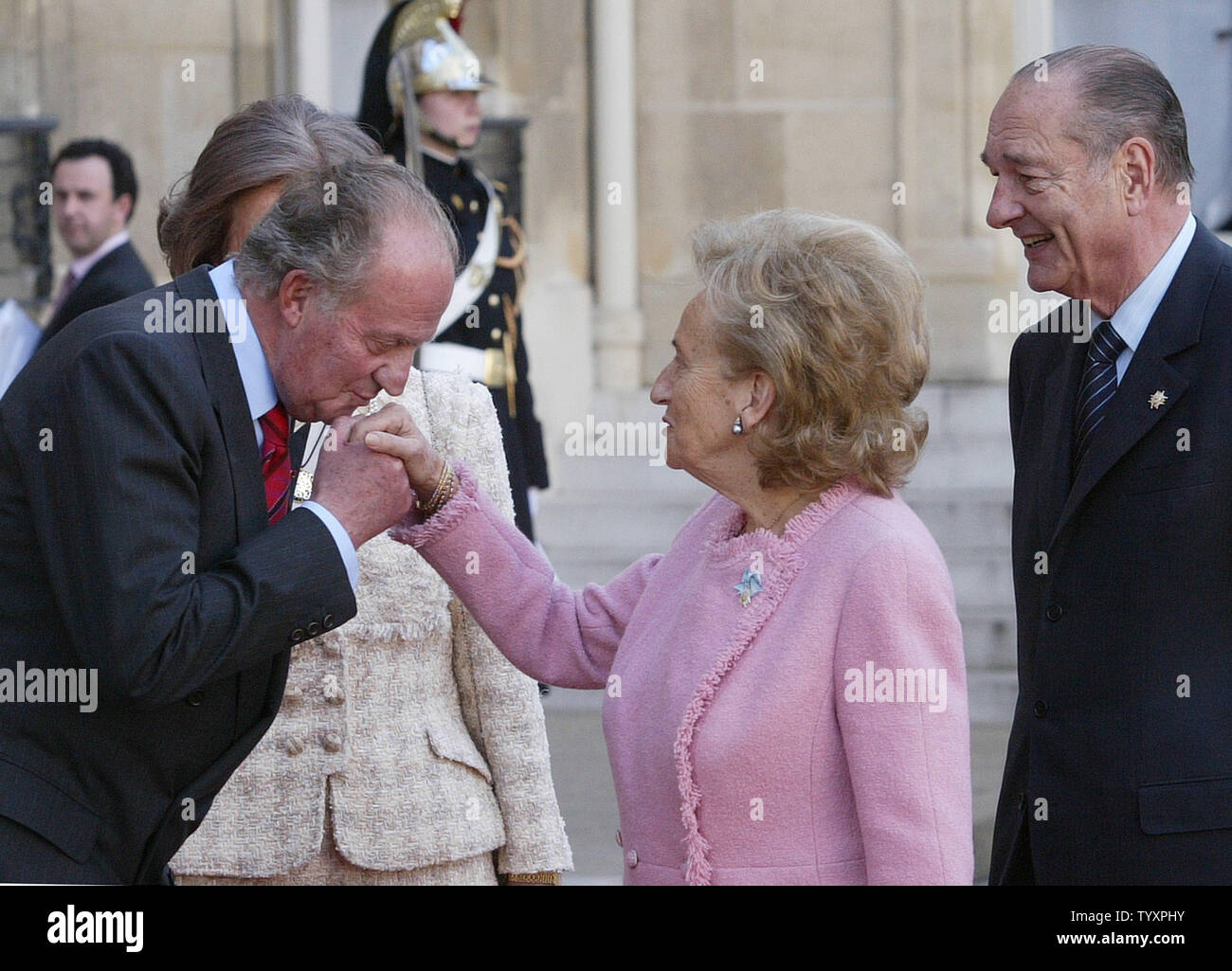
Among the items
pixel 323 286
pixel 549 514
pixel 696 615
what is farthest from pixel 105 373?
pixel 549 514

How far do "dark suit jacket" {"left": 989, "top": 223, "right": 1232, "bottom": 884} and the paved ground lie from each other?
8.05 ft

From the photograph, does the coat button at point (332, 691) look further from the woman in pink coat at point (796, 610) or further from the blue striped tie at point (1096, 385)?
the blue striped tie at point (1096, 385)

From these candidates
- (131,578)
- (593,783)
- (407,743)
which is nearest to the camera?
(131,578)

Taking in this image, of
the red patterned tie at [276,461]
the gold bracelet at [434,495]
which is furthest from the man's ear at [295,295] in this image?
the gold bracelet at [434,495]

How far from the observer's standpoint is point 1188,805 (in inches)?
107

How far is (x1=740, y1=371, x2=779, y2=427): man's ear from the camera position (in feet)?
8.45

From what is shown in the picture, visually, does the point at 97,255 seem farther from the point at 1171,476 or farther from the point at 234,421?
the point at 1171,476

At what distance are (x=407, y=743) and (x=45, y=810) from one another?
0.74 m

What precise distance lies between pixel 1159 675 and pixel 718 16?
686 centimetres

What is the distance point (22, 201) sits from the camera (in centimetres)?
858

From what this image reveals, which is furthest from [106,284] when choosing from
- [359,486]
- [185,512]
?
[185,512]

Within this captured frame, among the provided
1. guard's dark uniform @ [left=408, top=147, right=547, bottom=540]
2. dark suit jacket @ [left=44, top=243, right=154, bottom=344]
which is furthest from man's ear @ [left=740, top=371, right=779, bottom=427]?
dark suit jacket @ [left=44, top=243, right=154, bottom=344]

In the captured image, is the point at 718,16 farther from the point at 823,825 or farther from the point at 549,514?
the point at 823,825

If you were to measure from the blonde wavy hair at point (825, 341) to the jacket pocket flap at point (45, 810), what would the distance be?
1.02m
